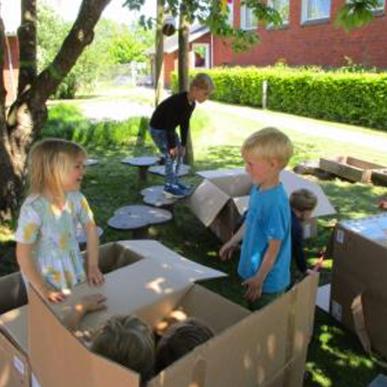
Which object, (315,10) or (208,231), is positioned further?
(315,10)

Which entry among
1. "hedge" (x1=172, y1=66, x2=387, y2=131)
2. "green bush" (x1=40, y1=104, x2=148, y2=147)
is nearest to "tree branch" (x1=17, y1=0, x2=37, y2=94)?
"green bush" (x1=40, y1=104, x2=148, y2=147)

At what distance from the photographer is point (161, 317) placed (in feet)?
8.11

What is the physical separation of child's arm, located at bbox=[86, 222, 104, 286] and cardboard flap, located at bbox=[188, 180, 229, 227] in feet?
5.83

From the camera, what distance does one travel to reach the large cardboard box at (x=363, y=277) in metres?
3.12

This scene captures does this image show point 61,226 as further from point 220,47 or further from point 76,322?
point 220,47

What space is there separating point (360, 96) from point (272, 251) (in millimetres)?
12965

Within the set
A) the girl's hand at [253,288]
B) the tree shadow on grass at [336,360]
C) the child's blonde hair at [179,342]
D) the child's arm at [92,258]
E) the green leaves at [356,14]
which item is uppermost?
the green leaves at [356,14]

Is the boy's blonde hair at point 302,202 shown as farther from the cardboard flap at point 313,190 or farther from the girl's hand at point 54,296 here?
the girl's hand at point 54,296

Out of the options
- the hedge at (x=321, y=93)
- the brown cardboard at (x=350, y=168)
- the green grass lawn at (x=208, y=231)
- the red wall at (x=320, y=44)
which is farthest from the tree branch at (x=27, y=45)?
the red wall at (x=320, y=44)

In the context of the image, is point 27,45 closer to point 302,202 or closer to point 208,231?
point 208,231

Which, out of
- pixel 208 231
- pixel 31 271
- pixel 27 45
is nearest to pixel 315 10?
pixel 27 45

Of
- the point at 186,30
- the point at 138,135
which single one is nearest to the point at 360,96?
the point at 138,135

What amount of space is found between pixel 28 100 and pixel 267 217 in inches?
140

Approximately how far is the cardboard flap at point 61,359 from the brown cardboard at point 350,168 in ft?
21.6
